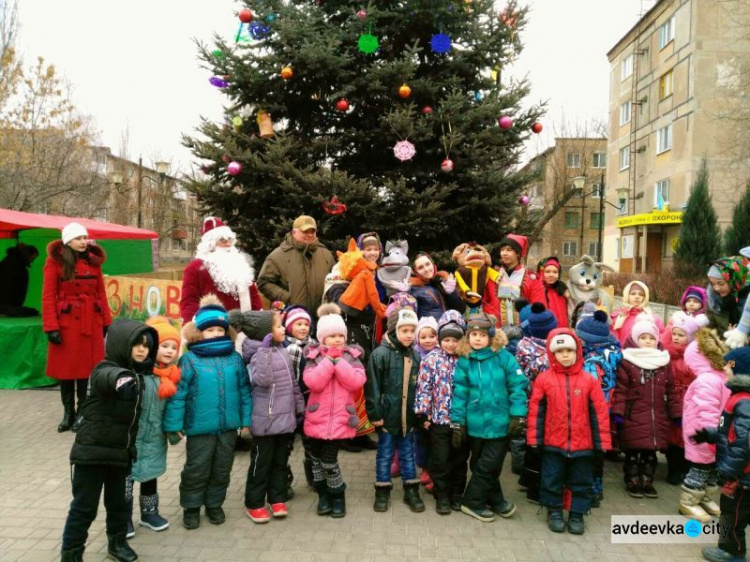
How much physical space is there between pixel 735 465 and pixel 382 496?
2.47 m

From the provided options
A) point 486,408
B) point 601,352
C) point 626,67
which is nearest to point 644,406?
point 601,352

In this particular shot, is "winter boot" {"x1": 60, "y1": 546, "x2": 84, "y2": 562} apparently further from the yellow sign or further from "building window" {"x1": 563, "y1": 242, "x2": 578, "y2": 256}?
"building window" {"x1": 563, "y1": 242, "x2": 578, "y2": 256}

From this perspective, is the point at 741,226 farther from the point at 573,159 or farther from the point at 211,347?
the point at 211,347

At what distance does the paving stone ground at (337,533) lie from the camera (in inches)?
146

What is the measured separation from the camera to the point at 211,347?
4.14m

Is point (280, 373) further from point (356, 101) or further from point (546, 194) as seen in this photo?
point (546, 194)

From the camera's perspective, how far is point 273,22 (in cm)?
713

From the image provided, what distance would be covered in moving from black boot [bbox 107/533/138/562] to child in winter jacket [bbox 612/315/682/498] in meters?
3.86

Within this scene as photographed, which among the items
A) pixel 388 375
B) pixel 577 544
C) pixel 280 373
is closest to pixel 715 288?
pixel 577 544

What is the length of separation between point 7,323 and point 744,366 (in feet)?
28.9

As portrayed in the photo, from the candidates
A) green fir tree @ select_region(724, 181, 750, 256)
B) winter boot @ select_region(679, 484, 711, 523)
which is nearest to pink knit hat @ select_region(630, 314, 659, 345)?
winter boot @ select_region(679, 484, 711, 523)

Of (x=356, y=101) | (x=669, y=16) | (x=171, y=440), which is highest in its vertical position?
(x=669, y=16)

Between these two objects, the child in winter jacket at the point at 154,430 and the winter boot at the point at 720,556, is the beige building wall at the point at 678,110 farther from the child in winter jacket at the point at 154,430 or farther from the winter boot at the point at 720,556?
the child in winter jacket at the point at 154,430

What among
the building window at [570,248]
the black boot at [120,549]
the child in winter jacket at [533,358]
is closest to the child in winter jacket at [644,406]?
the child in winter jacket at [533,358]
